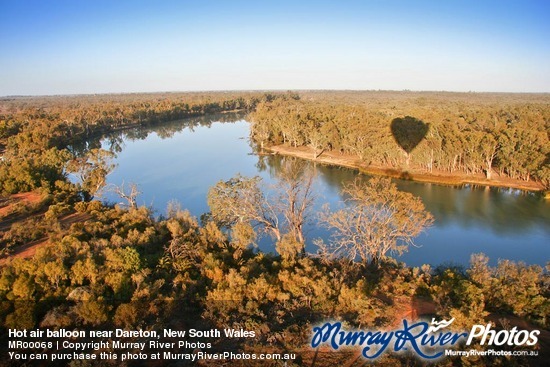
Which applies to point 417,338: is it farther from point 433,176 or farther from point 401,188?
point 433,176

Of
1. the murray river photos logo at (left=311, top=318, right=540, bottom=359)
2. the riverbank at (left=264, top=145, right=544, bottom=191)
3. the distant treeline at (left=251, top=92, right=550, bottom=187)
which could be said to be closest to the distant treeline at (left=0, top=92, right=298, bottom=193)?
the murray river photos logo at (left=311, top=318, right=540, bottom=359)

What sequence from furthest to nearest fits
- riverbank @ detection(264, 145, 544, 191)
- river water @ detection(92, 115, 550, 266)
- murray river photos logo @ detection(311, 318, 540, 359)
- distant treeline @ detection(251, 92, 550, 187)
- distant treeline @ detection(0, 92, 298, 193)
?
riverbank @ detection(264, 145, 544, 191) → distant treeline @ detection(251, 92, 550, 187) → distant treeline @ detection(0, 92, 298, 193) → river water @ detection(92, 115, 550, 266) → murray river photos logo @ detection(311, 318, 540, 359)

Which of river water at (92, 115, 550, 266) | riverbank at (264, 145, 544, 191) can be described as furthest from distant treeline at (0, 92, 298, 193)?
riverbank at (264, 145, 544, 191)

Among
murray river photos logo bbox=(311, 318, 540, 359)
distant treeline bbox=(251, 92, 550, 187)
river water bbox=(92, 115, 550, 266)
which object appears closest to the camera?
murray river photos logo bbox=(311, 318, 540, 359)

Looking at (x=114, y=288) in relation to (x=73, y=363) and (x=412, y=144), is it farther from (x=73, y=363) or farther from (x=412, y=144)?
(x=412, y=144)

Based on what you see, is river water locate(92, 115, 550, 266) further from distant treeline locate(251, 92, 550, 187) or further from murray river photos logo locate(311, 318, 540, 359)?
murray river photos logo locate(311, 318, 540, 359)

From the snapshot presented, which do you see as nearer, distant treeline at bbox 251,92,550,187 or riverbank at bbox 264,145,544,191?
distant treeline at bbox 251,92,550,187

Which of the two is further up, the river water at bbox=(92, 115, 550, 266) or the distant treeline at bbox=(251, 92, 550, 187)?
the distant treeline at bbox=(251, 92, 550, 187)
